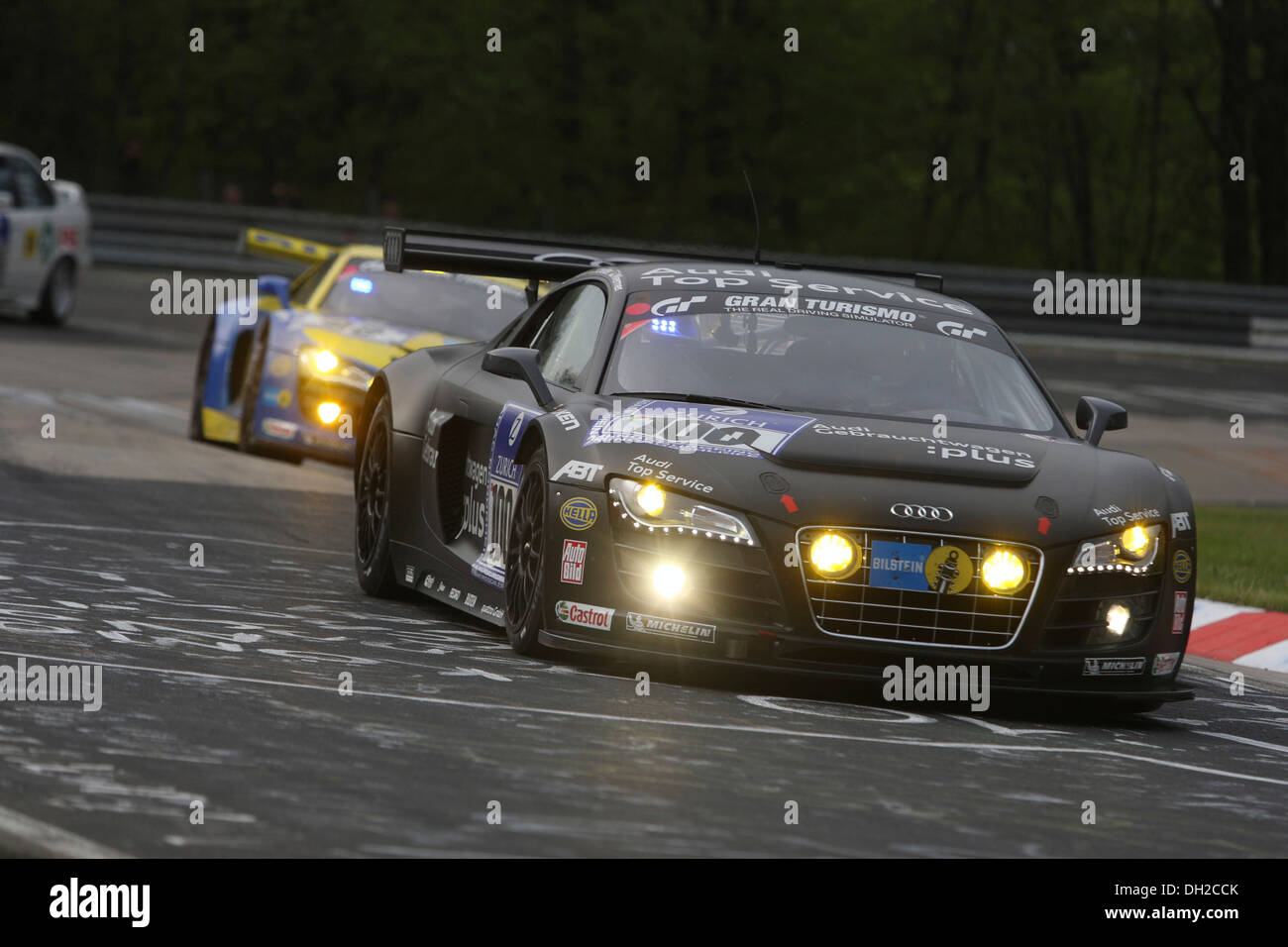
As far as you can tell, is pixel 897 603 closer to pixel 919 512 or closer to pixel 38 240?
pixel 919 512

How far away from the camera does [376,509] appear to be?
30.7 feet

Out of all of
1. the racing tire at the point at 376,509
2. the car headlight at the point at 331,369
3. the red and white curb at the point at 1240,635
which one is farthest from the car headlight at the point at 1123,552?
the car headlight at the point at 331,369

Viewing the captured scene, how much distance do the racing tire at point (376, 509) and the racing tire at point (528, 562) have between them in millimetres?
1467

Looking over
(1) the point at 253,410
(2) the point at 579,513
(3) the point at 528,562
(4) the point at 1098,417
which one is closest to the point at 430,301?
(1) the point at 253,410

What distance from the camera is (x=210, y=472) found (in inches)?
529

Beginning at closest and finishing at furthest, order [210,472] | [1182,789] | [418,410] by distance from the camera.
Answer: [1182,789]
[418,410]
[210,472]

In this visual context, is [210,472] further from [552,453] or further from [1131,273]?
[1131,273]

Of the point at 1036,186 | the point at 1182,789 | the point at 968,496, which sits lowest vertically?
the point at 1182,789

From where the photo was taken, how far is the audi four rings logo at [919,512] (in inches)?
273

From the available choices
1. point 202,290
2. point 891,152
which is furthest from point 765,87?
point 202,290

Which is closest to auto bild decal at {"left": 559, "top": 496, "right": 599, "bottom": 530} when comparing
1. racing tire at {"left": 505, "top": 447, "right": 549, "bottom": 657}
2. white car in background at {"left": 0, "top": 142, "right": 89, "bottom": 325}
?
racing tire at {"left": 505, "top": 447, "right": 549, "bottom": 657}

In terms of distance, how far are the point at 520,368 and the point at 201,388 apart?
701cm
